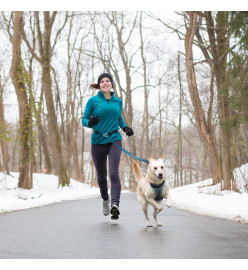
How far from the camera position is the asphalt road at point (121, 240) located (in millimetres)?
4238

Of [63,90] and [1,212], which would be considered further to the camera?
[63,90]

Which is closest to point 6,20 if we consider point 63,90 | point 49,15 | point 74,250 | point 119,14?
point 49,15

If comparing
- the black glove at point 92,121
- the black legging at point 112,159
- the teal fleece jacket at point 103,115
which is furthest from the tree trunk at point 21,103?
the black glove at point 92,121

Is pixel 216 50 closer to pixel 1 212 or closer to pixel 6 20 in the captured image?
pixel 1 212

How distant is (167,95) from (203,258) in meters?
39.5

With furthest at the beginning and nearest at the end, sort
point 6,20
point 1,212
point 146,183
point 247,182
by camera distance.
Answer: point 6,20 → point 247,182 → point 1,212 → point 146,183

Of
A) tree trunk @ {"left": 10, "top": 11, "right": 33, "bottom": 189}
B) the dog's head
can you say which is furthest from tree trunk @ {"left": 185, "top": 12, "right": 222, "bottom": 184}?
the dog's head

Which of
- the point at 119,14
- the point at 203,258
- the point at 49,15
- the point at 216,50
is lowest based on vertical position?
the point at 203,258

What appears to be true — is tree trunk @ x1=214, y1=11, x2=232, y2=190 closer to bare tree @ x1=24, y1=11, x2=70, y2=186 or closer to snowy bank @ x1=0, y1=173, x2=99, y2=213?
snowy bank @ x1=0, y1=173, x2=99, y2=213

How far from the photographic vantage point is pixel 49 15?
2322 cm

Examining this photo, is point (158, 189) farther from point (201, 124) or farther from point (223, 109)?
point (201, 124)

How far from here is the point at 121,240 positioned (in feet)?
17.1

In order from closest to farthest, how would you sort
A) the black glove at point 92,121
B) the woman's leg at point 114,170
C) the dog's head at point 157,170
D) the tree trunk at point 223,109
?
the dog's head at point 157,170
the black glove at point 92,121
the woman's leg at point 114,170
the tree trunk at point 223,109

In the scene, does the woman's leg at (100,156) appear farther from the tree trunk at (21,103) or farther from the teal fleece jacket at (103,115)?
the tree trunk at (21,103)
